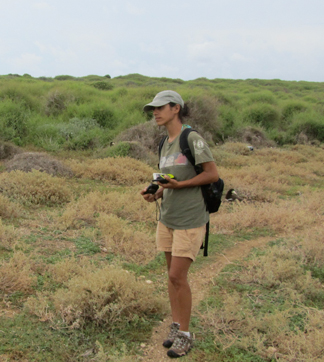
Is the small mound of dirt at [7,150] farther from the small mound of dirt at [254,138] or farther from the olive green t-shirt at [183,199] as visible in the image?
the small mound of dirt at [254,138]

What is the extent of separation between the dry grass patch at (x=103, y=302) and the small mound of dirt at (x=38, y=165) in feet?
18.1

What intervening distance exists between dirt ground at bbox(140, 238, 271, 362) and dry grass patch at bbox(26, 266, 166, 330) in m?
0.25

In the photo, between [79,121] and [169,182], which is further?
[79,121]

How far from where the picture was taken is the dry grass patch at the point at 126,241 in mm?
4895

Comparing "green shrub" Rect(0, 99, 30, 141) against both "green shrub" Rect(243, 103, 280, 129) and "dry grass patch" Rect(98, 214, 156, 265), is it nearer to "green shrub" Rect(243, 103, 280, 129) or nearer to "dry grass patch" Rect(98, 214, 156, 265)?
"dry grass patch" Rect(98, 214, 156, 265)

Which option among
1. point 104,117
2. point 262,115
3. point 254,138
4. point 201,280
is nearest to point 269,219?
point 201,280

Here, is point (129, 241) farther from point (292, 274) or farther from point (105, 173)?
point (105, 173)

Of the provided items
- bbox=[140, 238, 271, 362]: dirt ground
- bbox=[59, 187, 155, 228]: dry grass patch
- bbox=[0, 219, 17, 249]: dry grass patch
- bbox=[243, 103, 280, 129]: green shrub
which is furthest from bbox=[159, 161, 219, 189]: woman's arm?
bbox=[243, 103, 280, 129]: green shrub

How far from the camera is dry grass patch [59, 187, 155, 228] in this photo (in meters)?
6.05

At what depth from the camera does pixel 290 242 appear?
17.3ft

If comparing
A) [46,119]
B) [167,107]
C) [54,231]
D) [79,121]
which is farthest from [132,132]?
[167,107]

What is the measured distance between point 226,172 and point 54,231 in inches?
231

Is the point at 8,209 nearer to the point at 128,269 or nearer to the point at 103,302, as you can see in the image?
the point at 128,269

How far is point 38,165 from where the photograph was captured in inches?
347
